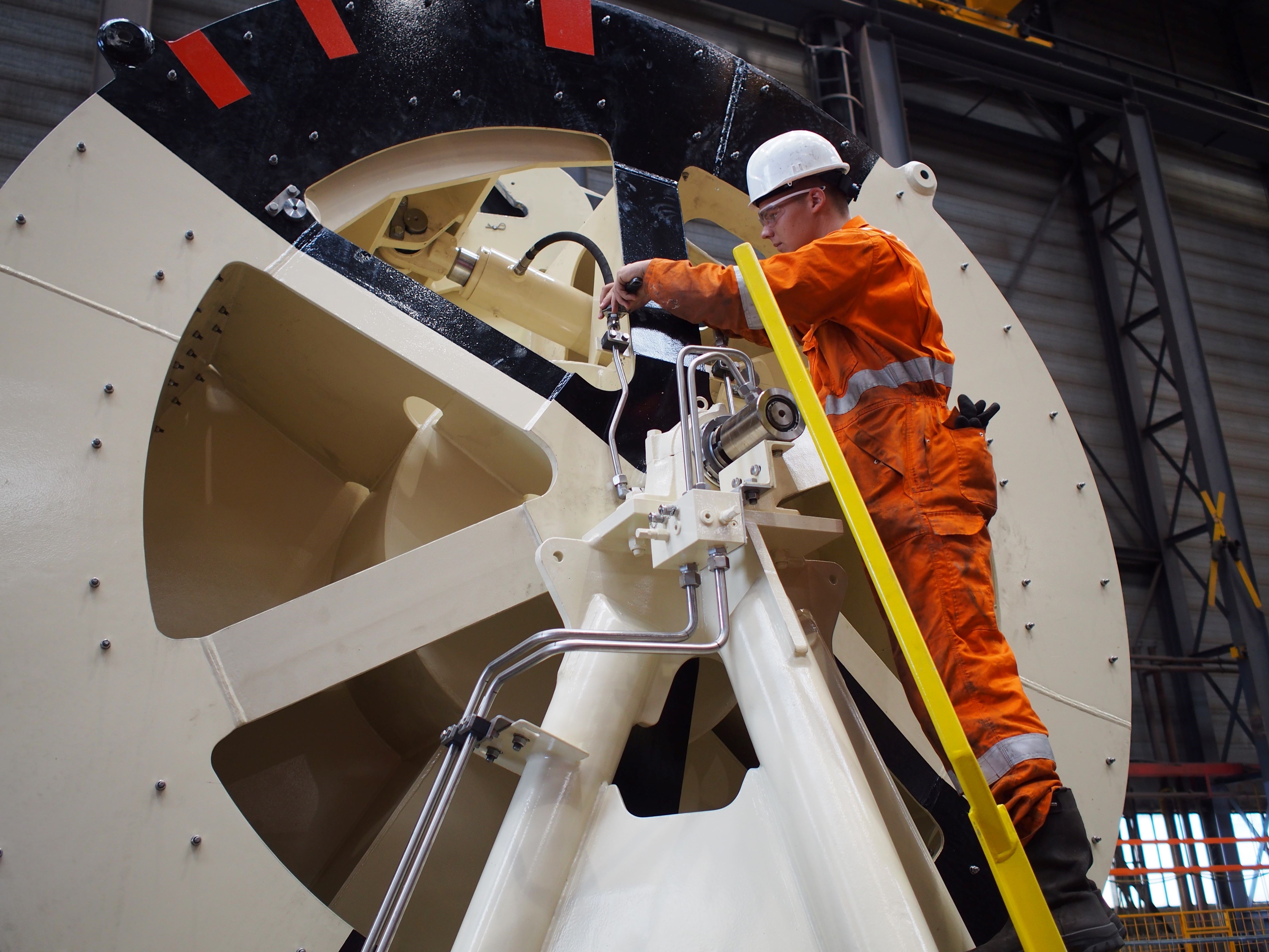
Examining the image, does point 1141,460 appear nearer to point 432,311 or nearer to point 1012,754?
point 1012,754

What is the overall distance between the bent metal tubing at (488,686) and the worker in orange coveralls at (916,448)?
1.33ft

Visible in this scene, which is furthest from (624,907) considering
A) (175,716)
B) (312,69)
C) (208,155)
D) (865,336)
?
(312,69)

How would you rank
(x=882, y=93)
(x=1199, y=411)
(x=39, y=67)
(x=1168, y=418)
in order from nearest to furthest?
(x=39, y=67) < (x=882, y=93) < (x=1199, y=411) < (x=1168, y=418)

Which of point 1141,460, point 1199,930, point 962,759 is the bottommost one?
point 1199,930

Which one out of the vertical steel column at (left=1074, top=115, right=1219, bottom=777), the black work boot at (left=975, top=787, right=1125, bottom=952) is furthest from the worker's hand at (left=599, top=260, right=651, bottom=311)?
the vertical steel column at (left=1074, top=115, right=1219, bottom=777)

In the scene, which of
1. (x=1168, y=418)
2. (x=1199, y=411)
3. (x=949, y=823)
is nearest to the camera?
(x=949, y=823)

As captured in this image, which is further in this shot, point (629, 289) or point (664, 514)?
point (629, 289)

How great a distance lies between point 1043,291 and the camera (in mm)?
8875

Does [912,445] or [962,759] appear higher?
[912,445]

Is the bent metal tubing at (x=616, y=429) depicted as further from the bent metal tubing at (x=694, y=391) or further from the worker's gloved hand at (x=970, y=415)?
the worker's gloved hand at (x=970, y=415)

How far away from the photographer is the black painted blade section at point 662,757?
1.97 meters

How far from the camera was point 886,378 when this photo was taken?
1737mm

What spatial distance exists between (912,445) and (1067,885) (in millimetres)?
711

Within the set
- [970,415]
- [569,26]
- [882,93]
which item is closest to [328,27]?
[569,26]
